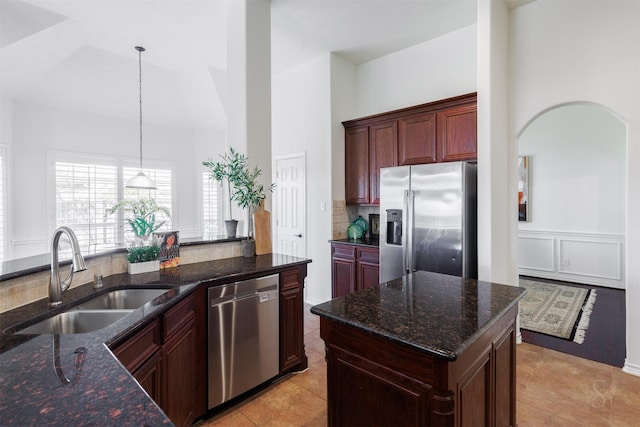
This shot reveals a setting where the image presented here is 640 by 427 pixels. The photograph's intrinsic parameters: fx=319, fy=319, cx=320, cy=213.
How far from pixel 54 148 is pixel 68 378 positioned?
5.47 meters

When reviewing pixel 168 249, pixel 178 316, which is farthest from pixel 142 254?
pixel 178 316

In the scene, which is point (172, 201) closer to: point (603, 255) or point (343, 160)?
point (343, 160)

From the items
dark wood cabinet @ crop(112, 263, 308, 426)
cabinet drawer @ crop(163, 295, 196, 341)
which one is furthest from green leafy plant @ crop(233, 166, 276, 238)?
cabinet drawer @ crop(163, 295, 196, 341)

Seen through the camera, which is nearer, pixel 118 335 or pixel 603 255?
pixel 118 335

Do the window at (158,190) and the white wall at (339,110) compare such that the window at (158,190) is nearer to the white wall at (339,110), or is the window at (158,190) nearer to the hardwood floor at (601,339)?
the white wall at (339,110)

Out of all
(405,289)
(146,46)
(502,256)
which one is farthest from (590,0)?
(146,46)

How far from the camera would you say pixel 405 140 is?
3.89m

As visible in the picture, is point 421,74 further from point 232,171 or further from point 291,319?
point 291,319

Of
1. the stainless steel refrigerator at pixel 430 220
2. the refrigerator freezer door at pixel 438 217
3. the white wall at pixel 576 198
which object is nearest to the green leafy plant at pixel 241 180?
the stainless steel refrigerator at pixel 430 220

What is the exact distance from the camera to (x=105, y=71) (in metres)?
4.72

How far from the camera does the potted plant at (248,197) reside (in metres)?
2.83

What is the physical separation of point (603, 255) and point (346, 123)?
4561 millimetres

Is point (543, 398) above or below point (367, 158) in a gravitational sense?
below

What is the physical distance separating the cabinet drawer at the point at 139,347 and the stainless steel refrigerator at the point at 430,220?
2581 millimetres
